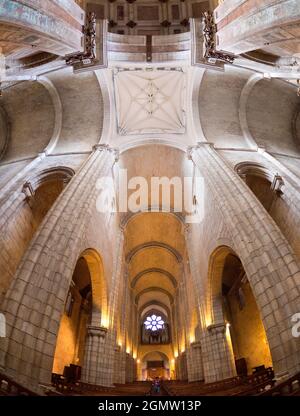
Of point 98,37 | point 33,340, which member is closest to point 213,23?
point 98,37

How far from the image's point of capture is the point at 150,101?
13172 millimetres

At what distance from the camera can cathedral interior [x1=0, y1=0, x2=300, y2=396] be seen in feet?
17.6

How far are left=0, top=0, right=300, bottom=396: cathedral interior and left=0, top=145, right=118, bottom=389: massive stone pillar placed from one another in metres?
0.03

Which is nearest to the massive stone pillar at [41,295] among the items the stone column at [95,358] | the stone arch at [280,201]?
the stone column at [95,358]

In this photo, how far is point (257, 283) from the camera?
222 inches

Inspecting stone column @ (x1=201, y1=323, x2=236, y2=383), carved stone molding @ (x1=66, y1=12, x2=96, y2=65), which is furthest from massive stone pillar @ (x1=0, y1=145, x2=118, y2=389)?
stone column @ (x1=201, y1=323, x2=236, y2=383)

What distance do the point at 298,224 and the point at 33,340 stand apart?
7415 millimetres

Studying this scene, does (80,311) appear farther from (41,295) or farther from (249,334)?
(41,295)

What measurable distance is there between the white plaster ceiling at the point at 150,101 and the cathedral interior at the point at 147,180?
6cm

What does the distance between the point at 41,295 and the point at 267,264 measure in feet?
14.0

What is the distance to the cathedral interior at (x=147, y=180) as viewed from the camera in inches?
212

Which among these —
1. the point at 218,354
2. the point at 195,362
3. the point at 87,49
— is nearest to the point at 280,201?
the point at 218,354

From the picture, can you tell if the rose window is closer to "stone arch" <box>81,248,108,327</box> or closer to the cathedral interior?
the cathedral interior

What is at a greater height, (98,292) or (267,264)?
(98,292)
